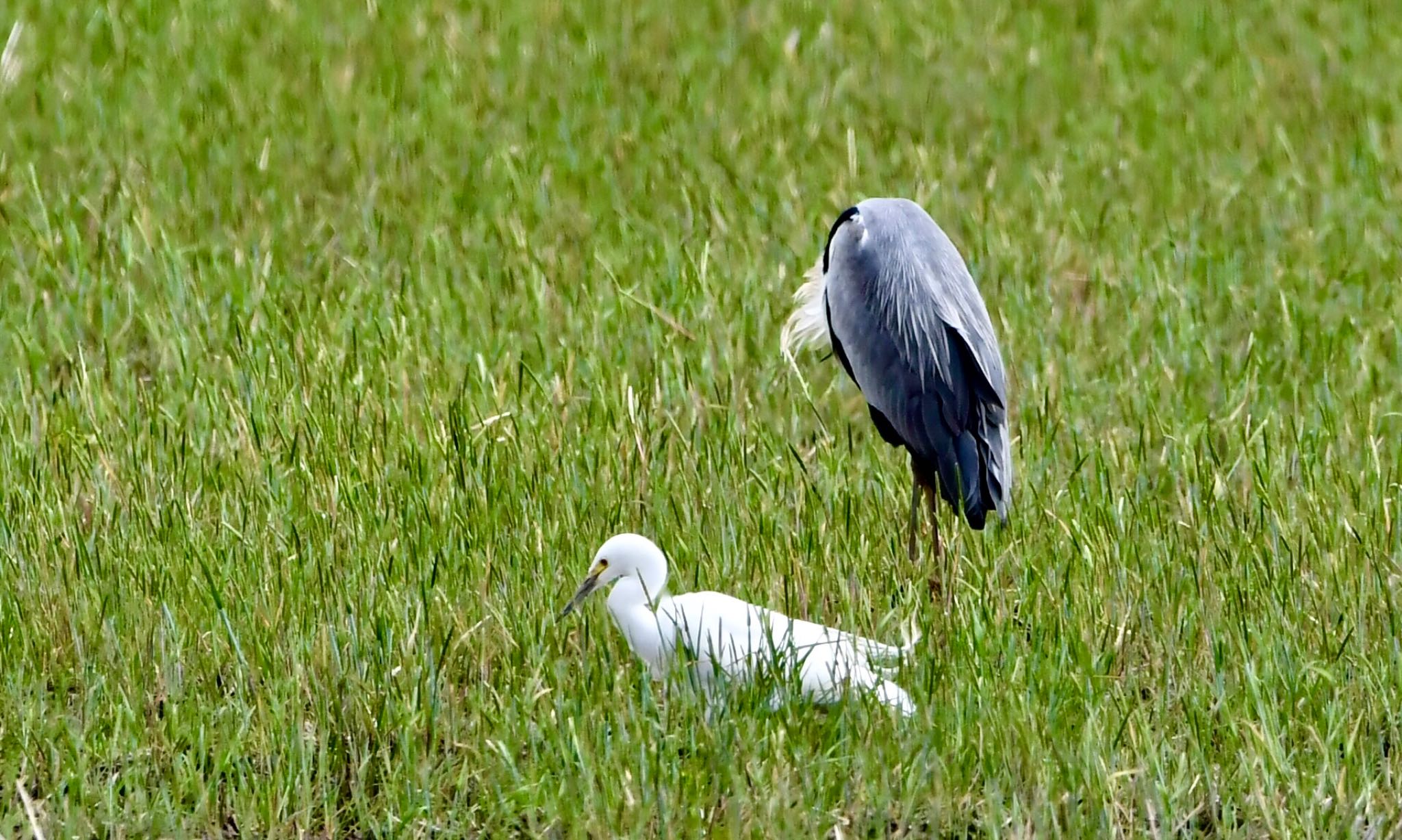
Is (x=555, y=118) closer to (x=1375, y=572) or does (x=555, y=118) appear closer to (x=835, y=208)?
(x=835, y=208)

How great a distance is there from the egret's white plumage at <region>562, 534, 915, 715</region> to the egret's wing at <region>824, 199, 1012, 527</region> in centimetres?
83

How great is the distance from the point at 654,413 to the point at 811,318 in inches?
22.5

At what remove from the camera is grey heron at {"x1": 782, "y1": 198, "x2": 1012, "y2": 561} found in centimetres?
488

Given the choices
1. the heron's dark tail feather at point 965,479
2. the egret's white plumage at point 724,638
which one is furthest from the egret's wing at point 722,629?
the heron's dark tail feather at point 965,479

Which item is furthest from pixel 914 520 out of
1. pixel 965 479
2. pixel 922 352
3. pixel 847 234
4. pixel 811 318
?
pixel 811 318

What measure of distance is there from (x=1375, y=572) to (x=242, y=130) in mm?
4854

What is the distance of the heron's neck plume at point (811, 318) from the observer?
5.61m

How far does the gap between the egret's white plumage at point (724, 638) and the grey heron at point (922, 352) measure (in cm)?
78

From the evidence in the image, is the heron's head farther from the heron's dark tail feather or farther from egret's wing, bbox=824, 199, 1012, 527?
the heron's dark tail feather

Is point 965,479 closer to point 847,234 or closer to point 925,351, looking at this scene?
point 925,351

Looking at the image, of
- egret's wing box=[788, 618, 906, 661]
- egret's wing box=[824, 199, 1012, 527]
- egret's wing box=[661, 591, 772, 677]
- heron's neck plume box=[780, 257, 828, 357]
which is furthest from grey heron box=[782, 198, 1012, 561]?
egret's wing box=[661, 591, 772, 677]

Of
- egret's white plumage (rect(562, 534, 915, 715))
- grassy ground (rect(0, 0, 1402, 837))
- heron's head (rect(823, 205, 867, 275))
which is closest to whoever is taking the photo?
grassy ground (rect(0, 0, 1402, 837))

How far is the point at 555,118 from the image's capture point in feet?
26.7

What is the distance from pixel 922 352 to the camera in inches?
200
